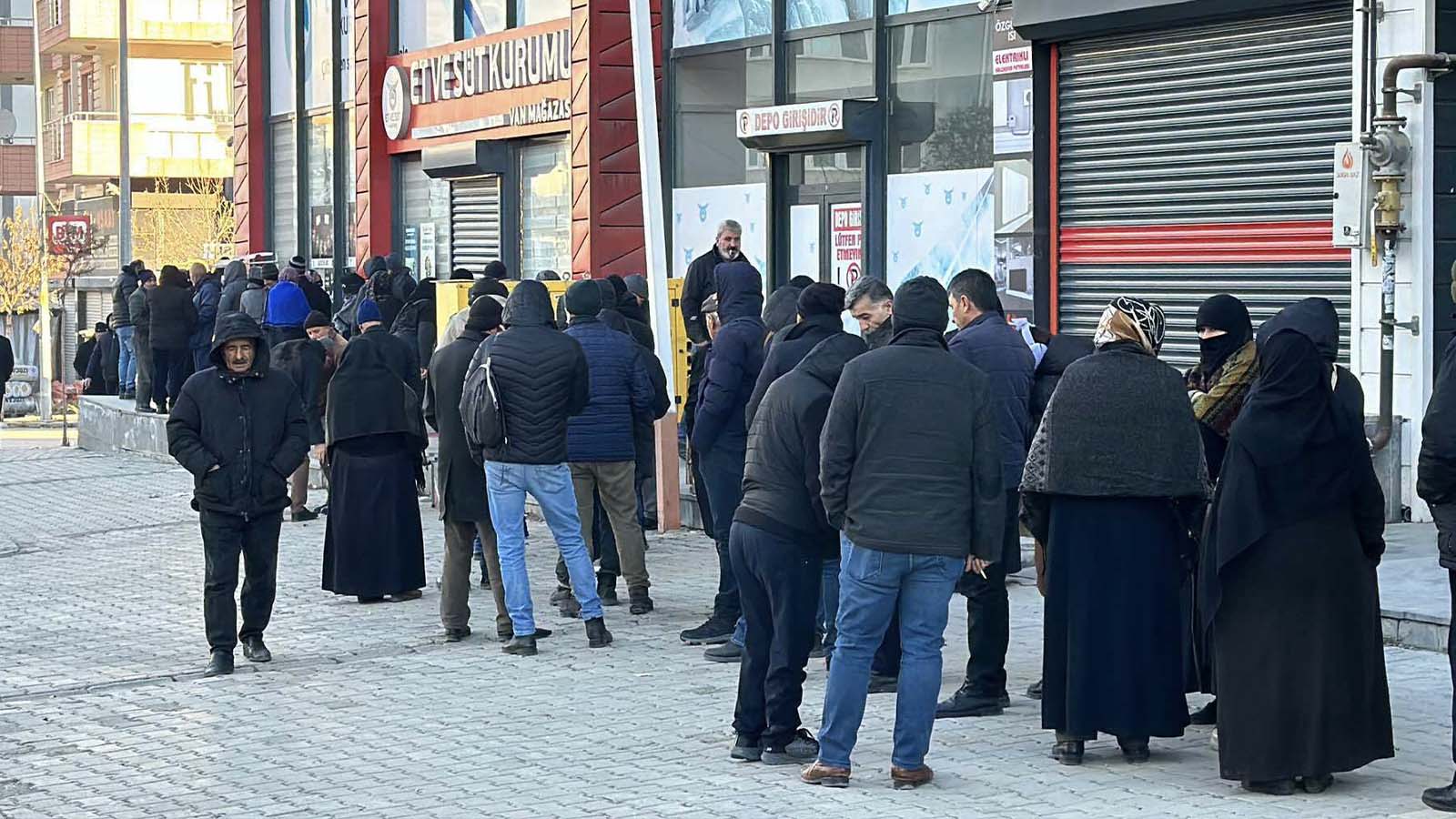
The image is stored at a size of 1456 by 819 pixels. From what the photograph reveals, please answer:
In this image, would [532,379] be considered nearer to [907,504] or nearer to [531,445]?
[531,445]

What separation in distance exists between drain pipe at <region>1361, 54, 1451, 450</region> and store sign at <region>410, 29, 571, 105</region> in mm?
11732

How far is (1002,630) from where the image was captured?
9.20 metres

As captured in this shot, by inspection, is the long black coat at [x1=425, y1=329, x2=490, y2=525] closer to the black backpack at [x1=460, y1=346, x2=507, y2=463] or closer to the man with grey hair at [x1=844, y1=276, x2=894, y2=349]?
the black backpack at [x1=460, y1=346, x2=507, y2=463]

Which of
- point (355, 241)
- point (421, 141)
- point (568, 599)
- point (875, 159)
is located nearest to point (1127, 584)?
point (568, 599)

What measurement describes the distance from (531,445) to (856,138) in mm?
8850

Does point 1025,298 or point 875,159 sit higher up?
point 875,159

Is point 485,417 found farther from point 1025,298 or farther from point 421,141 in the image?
point 421,141

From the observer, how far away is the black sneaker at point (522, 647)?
1104 cm

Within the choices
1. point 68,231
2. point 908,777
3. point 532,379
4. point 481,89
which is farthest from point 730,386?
point 68,231

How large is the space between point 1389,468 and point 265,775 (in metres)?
8.05

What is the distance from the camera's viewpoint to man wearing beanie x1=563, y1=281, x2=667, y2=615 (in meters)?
11.8

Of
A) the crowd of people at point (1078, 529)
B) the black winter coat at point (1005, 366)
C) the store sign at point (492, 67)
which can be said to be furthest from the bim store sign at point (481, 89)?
the black winter coat at point (1005, 366)

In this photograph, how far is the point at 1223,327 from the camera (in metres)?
8.62

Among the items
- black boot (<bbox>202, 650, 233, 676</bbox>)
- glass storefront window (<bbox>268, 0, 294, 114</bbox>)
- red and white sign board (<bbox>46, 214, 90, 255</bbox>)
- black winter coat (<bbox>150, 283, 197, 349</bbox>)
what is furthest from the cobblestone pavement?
red and white sign board (<bbox>46, 214, 90, 255</bbox>)
